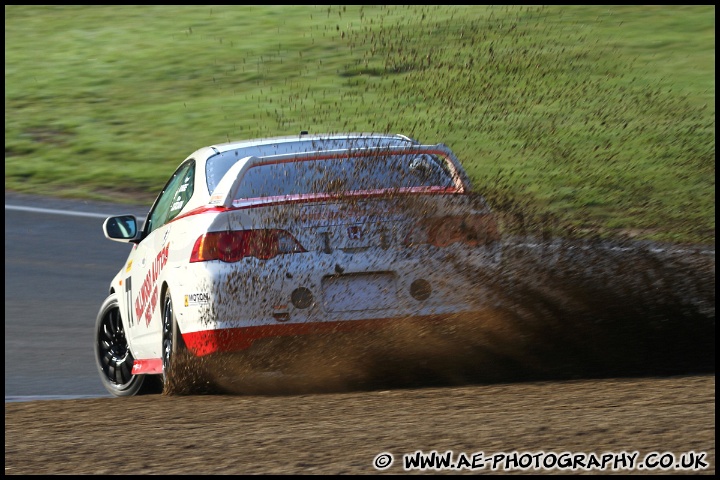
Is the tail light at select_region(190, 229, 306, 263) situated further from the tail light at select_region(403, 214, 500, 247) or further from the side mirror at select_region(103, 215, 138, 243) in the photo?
the side mirror at select_region(103, 215, 138, 243)

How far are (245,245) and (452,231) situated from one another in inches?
46.7

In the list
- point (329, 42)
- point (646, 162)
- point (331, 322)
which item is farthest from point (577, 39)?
point (331, 322)

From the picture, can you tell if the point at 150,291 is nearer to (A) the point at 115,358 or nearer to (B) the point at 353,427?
(A) the point at 115,358

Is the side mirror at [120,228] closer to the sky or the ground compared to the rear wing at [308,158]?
closer to the ground

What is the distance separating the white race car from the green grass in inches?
292

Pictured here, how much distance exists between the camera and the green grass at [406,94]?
1862cm

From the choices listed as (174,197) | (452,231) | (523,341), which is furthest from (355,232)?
(174,197)

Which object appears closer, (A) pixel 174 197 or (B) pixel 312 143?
(B) pixel 312 143

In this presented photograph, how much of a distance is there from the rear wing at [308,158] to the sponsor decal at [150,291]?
66 centimetres

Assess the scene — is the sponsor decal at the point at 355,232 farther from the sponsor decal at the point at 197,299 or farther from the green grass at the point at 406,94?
Answer: the green grass at the point at 406,94

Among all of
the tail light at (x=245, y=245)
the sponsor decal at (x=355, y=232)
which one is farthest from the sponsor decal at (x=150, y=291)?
the sponsor decal at (x=355, y=232)

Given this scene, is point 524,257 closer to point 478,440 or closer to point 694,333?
point 694,333

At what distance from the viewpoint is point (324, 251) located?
7.45 meters

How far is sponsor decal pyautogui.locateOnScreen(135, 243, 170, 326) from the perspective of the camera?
8.31m
